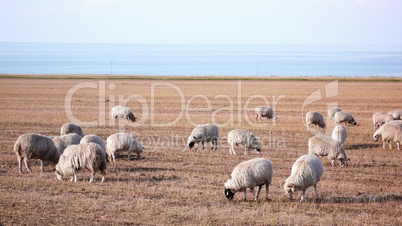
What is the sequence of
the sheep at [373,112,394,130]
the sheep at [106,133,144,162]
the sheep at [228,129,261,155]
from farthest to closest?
the sheep at [373,112,394,130], the sheep at [228,129,261,155], the sheep at [106,133,144,162]

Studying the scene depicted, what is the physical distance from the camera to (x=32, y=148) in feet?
42.3

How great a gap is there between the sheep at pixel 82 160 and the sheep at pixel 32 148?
110 centimetres

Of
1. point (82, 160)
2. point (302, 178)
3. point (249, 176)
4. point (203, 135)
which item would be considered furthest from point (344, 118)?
point (82, 160)

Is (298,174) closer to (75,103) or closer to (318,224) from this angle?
(318,224)

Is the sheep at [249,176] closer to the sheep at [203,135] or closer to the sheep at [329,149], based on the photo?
the sheep at [329,149]

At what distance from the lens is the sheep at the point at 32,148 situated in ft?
42.4

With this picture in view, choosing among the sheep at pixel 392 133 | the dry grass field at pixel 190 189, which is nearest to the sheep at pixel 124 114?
the dry grass field at pixel 190 189

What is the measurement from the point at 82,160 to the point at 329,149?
7.73 metres

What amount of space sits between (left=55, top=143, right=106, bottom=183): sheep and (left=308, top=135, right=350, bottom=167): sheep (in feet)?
22.3

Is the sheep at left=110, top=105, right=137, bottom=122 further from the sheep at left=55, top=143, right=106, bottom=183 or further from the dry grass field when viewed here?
the sheep at left=55, top=143, right=106, bottom=183

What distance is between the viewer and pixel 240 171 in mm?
10508

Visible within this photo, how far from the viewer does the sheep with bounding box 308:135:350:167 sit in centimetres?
1423

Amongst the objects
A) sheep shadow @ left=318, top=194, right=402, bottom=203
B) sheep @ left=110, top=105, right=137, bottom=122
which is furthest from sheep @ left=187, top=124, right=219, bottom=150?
sheep @ left=110, top=105, right=137, bottom=122

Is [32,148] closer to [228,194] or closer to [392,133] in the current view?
[228,194]
